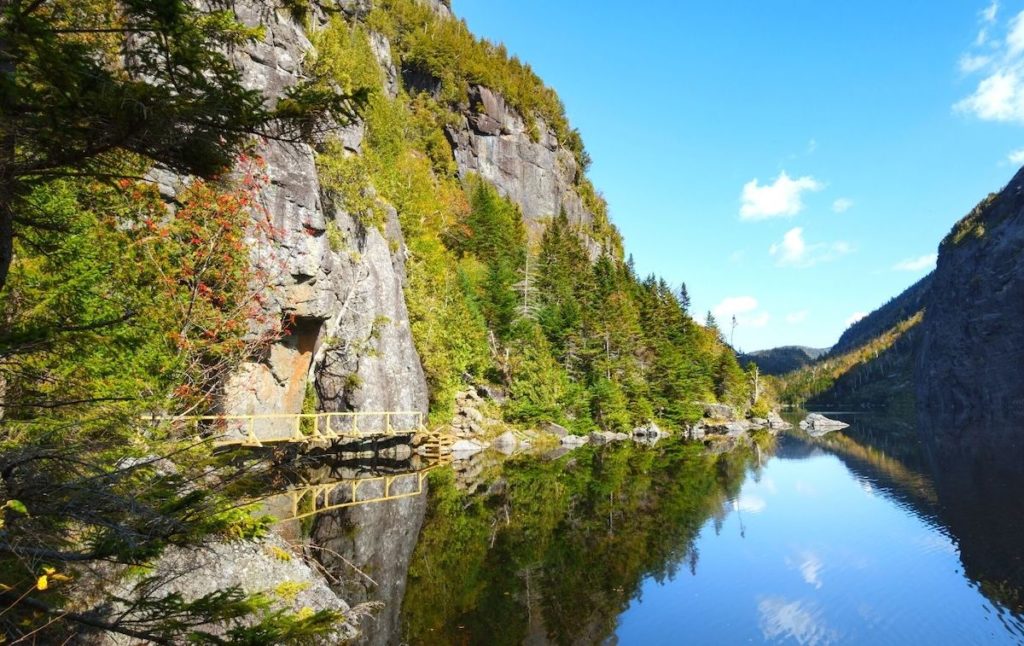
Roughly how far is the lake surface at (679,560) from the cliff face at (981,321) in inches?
2743

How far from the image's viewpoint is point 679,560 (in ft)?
48.1

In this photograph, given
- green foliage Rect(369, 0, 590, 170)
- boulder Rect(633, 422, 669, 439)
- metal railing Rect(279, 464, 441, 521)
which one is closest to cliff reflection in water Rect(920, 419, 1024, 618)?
metal railing Rect(279, 464, 441, 521)

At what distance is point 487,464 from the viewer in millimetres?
29547

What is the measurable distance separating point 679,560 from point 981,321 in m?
100

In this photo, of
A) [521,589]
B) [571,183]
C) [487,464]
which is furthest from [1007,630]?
[571,183]

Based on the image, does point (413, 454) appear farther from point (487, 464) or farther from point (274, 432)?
point (274, 432)

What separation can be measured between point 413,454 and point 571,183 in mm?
59531

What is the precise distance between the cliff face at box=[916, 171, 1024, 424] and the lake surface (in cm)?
6968

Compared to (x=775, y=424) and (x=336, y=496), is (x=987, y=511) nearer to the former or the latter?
(x=336, y=496)

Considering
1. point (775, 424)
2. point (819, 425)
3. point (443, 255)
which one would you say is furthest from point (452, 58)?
point (819, 425)

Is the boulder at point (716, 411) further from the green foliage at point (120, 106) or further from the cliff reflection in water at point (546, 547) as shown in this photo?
the green foliage at point (120, 106)

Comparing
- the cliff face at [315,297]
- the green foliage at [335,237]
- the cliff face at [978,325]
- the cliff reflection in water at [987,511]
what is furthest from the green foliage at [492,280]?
the cliff face at [978,325]

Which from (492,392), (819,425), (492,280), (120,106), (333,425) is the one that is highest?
(492,280)

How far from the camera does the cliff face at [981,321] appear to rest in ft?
260
